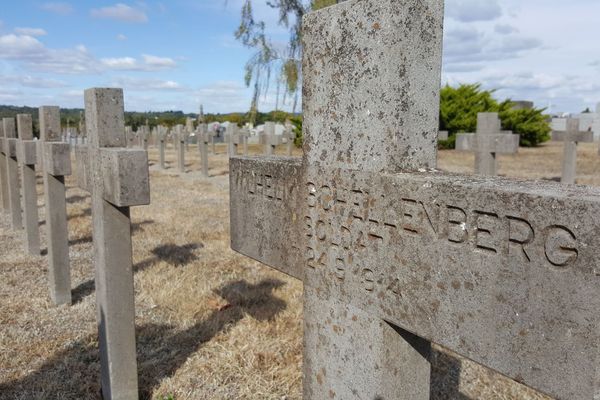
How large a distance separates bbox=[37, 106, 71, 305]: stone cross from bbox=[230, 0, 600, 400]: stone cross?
3.05 m

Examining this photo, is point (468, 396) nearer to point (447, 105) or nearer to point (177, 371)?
point (177, 371)

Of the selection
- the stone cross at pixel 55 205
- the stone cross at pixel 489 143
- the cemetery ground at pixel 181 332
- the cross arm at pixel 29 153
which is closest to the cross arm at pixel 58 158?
the stone cross at pixel 55 205

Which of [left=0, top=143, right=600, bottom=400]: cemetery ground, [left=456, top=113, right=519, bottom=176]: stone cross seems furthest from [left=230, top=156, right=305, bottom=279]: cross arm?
[left=456, top=113, right=519, bottom=176]: stone cross

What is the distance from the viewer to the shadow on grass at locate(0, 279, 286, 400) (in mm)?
3133

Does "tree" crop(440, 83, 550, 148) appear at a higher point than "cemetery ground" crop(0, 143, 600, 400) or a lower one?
higher

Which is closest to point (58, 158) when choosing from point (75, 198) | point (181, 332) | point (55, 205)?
point (55, 205)

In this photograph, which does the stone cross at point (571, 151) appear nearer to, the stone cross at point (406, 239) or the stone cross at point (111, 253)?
the stone cross at point (111, 253)

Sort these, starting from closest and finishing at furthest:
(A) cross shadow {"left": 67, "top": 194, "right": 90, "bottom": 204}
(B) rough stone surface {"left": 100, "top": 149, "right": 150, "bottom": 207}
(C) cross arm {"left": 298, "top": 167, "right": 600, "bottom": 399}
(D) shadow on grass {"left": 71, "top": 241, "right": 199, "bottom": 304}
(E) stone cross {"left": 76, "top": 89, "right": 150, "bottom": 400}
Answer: (C) cross arm {"left": 298, "top": 167, "right": 600, "bottom": 399}, (B) rough stone surface {"left": 100, "top": 149, "right": 150, "bottom": 207}, (E) stone cross {"left": 76, "top": 89, "right": 150, "bottom": 400}, (D) shadow on grass {"left": 71, "top": 241, "right": 199, "bottom": 304}, (A) cross shadow {"left": 67, "top": 194, "right": 90, "bottom": 204}

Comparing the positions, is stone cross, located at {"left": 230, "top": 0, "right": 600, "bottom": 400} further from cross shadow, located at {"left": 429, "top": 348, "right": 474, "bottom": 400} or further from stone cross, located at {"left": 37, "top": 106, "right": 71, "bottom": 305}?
stone cross, located at {"left": 37, "top": 106, "right": 71, "bottom": 305}

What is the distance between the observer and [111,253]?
282 centimetres

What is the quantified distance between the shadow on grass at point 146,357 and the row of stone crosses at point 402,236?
1.66 m

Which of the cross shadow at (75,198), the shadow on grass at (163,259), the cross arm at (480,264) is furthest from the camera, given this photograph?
the cross shadow at (75,198)

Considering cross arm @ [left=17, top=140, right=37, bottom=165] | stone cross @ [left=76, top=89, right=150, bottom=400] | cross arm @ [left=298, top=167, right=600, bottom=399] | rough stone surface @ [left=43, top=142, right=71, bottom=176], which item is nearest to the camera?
cross arm @ [left=298, top=167, right=600, bottom=399]

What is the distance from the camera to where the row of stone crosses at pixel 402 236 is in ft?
3.51
